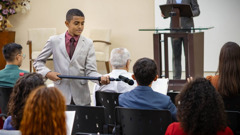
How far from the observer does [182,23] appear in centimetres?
475

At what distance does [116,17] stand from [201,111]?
6.01m

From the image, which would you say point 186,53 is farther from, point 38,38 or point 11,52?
point 38,38

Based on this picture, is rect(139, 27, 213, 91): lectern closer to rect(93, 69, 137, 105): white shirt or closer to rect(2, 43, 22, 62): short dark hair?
rect(93, 69, 137, 105): white shirt

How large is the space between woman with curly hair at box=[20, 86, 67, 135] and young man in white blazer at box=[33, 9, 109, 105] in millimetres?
1749

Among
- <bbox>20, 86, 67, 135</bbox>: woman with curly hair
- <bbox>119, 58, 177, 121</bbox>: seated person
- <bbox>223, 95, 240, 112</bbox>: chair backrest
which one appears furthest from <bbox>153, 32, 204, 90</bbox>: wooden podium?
<bbox>20, 86, 67, 135</bbox>: woman with curly hair

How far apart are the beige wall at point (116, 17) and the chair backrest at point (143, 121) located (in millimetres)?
5258

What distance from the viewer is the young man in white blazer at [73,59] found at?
3.29 metres

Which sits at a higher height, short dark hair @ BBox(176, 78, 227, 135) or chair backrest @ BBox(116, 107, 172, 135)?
short dark hair @ BBox(176, 78, 227, 135)

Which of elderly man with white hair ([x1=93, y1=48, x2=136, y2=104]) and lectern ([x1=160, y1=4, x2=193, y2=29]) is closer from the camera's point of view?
elderly man with white hair ([x1=93, y1=48, x2=136, y2=104])

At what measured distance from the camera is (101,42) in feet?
23.5

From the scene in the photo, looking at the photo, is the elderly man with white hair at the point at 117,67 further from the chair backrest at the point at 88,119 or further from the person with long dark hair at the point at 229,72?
the person with long dark hair at the point at 229,72

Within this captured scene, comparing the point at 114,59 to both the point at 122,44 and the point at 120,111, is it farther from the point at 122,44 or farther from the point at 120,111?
the point at 122,44

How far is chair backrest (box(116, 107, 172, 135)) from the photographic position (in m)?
2.25

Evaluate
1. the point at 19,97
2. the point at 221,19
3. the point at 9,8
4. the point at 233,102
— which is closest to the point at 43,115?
the point at 19,97
